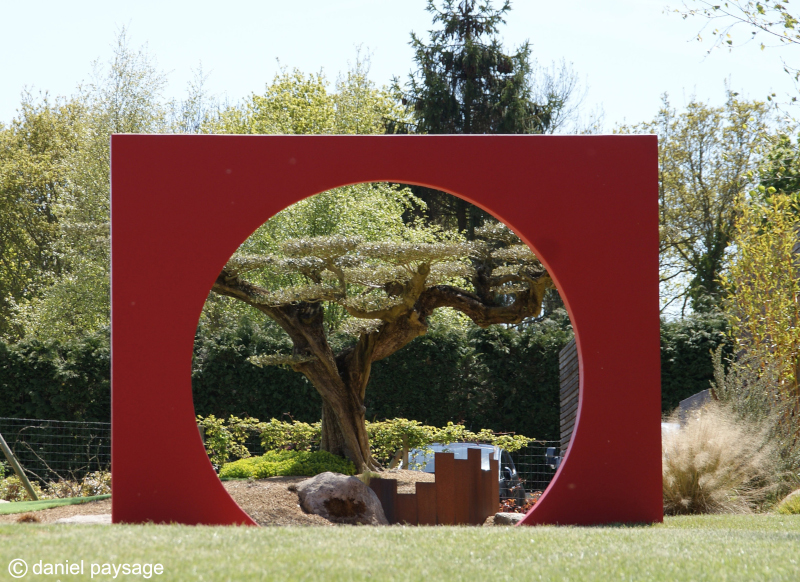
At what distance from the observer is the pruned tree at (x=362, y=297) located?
24.6 ft

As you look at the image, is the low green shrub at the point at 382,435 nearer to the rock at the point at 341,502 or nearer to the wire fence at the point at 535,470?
the wire fence at the point at 535,470

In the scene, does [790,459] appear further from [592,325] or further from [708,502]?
[592,325]

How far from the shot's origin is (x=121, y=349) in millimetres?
5383

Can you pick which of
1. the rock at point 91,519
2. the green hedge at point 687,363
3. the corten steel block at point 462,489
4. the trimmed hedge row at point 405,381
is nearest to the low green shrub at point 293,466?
the corten steel block at point 462,489

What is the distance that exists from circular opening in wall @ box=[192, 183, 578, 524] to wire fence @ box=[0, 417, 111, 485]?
1.53 meters

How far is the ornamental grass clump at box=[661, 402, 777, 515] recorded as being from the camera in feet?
21.6

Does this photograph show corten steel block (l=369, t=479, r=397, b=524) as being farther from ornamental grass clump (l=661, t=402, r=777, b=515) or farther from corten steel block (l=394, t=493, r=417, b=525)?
ornamental grass clump (l=661, t=402, r=777, b=515)

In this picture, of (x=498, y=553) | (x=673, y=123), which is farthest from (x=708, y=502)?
(x=673, y=123)

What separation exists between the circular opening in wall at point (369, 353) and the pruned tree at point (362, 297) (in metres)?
0.02

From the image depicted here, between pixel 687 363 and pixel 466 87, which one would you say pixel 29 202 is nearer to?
pixel 466 87

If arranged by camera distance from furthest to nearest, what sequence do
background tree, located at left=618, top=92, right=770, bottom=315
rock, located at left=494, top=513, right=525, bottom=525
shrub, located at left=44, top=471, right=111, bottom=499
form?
1. background tree, located at left=618, top=92, right=770, bottom=315
2. shrub, located at left=44, top=471, right=111, bottom=499
3. rock, located at left=494, top=513, right=525, bottom=525

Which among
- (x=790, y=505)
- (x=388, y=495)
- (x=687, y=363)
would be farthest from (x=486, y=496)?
(x=687, y=363)

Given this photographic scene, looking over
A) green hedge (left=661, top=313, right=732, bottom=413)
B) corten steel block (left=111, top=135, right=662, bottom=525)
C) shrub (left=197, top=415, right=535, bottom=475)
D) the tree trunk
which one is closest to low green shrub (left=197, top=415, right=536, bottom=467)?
shrub (left=197, top=415, right=535, bottom=475)

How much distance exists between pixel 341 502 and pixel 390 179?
123 inches
